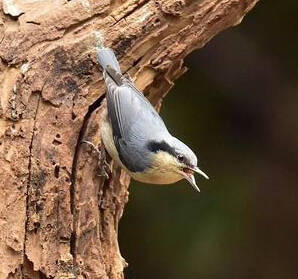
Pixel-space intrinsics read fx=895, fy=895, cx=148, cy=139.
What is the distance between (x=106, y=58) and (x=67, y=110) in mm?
289

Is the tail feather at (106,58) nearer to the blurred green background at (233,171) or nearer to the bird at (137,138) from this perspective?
→ the bird at (137,138)

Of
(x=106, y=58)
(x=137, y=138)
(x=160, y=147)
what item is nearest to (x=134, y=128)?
(x=137, y=138)

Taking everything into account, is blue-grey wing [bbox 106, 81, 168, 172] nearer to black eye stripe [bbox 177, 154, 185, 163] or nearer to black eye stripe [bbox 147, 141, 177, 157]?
black eye stripe [bbox 147, 141, 177, 157]

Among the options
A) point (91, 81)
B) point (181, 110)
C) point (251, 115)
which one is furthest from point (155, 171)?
point (251, 115)

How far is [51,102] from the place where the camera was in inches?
155

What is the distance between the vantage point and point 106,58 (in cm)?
397

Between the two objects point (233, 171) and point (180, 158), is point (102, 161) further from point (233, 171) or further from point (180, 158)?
point (233, 171)

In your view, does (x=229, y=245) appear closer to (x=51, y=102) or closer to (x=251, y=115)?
(x=251, y=115)

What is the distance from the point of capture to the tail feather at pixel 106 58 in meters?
3.97

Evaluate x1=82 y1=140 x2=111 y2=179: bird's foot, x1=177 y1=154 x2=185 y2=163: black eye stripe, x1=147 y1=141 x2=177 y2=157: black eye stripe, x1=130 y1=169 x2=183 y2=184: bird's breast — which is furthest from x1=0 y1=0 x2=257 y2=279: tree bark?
x1=177 y1=154 x2=185 y2=163: black eye stripe

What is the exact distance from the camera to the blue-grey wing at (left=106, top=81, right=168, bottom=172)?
13.5ft

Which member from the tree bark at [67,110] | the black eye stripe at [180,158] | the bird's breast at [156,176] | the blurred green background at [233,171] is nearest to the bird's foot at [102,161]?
the tree bark at [67,110]

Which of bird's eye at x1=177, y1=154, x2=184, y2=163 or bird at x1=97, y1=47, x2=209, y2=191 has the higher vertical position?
bird at x1=97, y1=47, x2=209, y2=191

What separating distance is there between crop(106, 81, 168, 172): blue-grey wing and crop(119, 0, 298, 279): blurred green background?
1523mm
